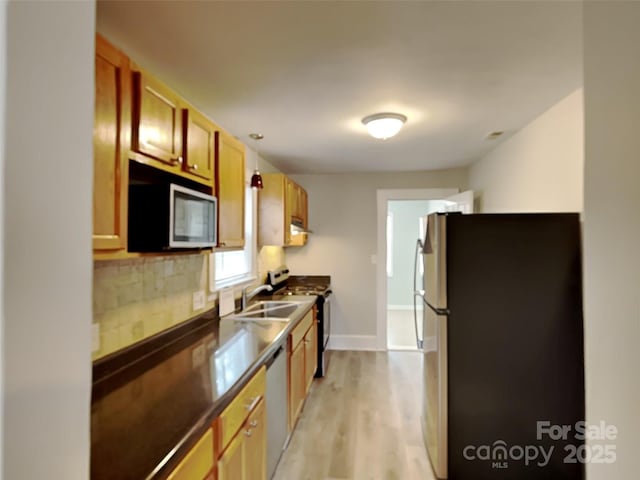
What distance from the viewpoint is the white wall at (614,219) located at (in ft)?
3.20

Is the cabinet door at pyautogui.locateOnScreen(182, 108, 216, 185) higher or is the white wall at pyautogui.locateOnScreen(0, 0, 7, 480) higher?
the cabinet door at pyautogui.locateOnScreen(182, 108, 216, 185)

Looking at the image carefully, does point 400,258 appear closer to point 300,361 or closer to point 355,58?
point 300,361

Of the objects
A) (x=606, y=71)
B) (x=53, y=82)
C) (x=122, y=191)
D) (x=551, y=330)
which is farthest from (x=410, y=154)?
(x=53, y=82)

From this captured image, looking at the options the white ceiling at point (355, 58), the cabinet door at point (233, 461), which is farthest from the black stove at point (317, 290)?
the cabinet door at point (233, 461)

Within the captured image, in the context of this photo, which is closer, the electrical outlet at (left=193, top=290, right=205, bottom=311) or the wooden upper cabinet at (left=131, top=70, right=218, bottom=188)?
the wooden upper cabinet at (left=131, top=70, right=218, bottom=188)

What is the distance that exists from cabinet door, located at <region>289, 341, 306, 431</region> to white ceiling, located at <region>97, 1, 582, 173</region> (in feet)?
5.83

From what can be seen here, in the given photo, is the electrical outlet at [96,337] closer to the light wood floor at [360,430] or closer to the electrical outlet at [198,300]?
the electrical outlet at [198,300]

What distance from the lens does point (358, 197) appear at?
4.87 m

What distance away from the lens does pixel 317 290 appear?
Answer: 4.22 meters

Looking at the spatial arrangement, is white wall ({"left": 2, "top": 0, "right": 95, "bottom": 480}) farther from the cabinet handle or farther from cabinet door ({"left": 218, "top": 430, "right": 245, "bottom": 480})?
the cabinet handle

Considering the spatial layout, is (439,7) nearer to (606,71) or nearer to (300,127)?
(606,71)

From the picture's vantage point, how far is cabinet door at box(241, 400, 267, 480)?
1.58 m

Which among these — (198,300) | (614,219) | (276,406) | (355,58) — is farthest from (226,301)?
(614,219)

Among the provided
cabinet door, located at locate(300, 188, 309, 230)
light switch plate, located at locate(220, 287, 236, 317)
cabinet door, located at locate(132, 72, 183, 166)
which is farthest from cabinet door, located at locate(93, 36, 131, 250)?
cabinet door, located at locate(300, 188, 309, 230)
